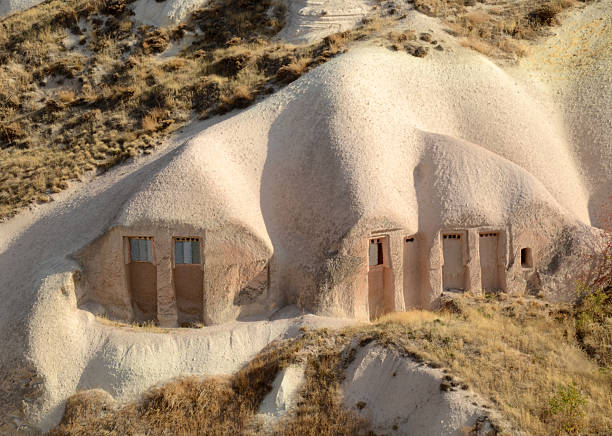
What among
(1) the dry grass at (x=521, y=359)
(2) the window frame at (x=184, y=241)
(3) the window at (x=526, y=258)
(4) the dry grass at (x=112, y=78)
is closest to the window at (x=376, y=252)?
(1) the dry grass at (x=521, y=359)

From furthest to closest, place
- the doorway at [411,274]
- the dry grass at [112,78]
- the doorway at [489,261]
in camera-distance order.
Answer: the dry grass at [112,78], the doorway at [489,261], the doorway at [411,274]

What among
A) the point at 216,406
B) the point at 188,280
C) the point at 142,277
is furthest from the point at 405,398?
the point at 142,277

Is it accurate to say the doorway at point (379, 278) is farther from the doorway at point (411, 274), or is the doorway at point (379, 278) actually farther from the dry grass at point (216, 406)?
the dry grass at point (216, 406)

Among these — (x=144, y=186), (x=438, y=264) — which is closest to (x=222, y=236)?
(x=144, y=186)

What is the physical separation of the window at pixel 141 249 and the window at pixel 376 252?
7.68 m

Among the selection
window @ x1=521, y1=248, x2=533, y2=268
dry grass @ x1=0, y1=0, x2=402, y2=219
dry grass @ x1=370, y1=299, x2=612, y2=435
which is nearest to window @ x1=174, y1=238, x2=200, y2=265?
dry grass @ x1=370, y1=299, x2=612, y2=435

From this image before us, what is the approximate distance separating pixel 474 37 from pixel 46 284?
874 inches

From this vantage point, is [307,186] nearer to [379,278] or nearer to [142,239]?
[379,278]

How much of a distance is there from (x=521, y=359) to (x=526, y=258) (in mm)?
7140

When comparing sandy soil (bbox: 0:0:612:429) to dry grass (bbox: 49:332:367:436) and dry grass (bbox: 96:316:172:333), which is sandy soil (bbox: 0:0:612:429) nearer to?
dry grass (bbox: 96:316:172:333)

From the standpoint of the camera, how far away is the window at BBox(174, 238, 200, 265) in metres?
19.8

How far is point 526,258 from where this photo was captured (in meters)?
21.9

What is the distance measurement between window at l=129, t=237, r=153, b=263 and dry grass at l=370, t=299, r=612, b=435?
8116mm

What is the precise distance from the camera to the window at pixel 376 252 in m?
20.6
